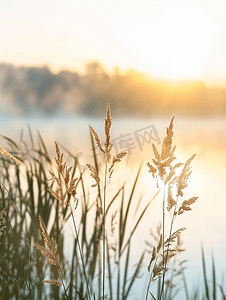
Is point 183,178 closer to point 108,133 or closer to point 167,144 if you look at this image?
point 167,144

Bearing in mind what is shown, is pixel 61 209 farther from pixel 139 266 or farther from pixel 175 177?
pixel 175 177

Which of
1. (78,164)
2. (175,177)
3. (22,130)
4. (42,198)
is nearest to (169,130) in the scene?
(175,177)

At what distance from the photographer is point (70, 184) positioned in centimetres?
104

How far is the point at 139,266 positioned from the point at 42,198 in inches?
26.8

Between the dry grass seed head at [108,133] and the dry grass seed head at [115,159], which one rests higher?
the dry grass seed head at [108,133]

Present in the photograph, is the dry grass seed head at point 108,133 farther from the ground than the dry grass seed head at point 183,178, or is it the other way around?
the dry grass seed head at point 108,133

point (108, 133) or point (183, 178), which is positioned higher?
point (108, 133)

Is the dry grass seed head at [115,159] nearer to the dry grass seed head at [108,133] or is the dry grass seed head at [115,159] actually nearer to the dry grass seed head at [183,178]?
the dry grass seed head at [108,133]

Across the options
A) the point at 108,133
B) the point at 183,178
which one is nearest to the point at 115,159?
the point at 108,133

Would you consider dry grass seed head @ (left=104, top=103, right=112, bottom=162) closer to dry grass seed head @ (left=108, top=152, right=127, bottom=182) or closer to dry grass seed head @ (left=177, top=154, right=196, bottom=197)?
dry grass seed head @ (left=108, top=152, right=127, bottom=182)

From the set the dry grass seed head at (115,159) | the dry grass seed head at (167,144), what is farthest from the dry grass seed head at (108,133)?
the dry grass seed head at (167,144)

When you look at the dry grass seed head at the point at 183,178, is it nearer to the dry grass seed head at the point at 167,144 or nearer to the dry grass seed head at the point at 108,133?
the dry grass seed head at the point at 167,144

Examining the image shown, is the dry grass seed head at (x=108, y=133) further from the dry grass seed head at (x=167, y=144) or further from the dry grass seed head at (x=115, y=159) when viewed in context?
the dry grass seed head at (x=167, y=144)

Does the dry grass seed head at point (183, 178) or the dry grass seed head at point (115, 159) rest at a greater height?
the dry grass seed head at point (115, 159)
